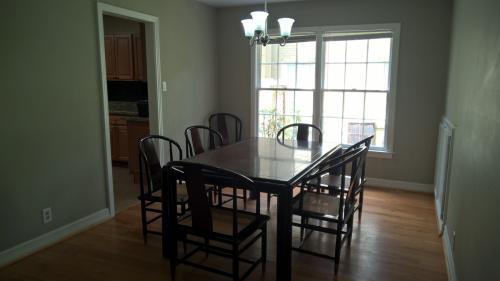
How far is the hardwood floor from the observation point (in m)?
2.61

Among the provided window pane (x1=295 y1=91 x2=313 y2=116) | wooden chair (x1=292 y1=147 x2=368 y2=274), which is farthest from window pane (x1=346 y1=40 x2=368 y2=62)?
wooden chair (x1=292 y1=147 x2=368 y2=274)

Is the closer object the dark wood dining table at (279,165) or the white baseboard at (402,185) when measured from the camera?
the dark wood dining table at (279,165)

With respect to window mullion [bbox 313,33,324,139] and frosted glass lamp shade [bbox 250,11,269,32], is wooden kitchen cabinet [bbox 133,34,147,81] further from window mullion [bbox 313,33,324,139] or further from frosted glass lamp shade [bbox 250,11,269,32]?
frosted glass lamp shade [bbox 250,11,269,32]

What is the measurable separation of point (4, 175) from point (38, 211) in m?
0.44

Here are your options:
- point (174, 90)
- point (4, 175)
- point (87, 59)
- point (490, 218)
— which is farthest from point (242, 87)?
point (490, 218)

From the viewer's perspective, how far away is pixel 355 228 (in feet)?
11.3

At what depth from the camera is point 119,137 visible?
18.3 feet

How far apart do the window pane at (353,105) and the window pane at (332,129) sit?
17cm

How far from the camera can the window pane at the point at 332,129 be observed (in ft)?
16.4

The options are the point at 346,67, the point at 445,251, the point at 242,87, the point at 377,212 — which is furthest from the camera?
the point at 242,87

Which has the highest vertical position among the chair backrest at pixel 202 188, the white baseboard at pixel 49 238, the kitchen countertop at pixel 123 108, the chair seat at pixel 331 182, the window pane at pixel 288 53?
the window pane at pixel 288 53

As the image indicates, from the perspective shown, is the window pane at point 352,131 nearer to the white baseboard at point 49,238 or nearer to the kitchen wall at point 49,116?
the kitchen wall at point 49,116

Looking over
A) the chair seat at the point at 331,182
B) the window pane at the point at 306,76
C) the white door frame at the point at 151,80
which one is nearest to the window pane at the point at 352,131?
the window pane at the point at 306,76

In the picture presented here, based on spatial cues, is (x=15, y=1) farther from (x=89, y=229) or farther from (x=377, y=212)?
(x=377, y=212)
